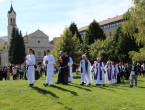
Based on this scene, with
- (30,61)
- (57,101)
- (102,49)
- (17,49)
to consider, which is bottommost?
(57,101)

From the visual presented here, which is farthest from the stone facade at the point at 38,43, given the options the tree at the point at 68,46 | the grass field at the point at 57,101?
the grass field at the point at 57,101

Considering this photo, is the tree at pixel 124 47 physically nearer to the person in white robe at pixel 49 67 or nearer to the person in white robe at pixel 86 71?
the person in white robe at pixel 86 71

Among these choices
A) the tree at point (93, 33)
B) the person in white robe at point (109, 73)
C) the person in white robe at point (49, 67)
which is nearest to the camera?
the person in white robe at point (49, 67)

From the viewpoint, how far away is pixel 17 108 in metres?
7.90

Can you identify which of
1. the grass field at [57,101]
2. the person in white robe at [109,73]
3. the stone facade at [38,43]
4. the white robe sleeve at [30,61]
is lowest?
the grass field at [57,101]

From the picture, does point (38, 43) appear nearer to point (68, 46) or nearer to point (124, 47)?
point (124, 47)

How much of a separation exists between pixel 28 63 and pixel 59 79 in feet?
9.91

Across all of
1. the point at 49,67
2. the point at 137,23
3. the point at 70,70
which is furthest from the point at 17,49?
the point at 49,67

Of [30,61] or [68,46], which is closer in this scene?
Answer: [30,61]

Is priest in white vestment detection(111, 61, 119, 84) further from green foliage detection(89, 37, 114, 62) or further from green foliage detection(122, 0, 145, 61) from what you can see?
green foliage detection(89, 37, 114, 62)

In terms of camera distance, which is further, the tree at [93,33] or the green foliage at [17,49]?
the green foliage at [17,49]

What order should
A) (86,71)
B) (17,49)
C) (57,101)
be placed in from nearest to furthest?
(57,101), (86,71), (17,49)

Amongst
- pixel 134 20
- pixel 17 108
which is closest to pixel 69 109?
pixel 17 108

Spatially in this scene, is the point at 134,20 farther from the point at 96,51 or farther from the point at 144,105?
the point at 96,51
